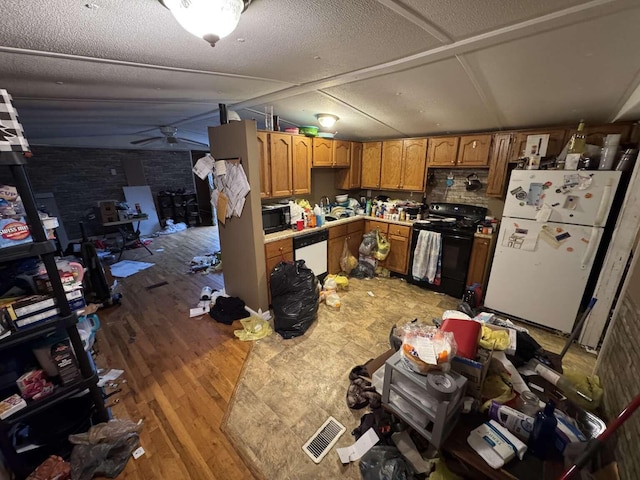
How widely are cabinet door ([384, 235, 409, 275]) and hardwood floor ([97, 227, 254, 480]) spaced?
2432 millimetres

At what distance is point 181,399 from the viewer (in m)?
1.93

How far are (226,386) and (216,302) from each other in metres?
1.19

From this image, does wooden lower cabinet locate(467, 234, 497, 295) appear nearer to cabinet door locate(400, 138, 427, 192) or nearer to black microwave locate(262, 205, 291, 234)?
cabinet door locate(400, 138, 427, 192)

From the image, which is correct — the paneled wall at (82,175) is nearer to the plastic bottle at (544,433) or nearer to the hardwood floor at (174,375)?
the hardwood floor at (174,375)

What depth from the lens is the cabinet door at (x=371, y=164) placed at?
4.06 metres

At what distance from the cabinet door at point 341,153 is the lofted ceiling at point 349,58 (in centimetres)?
110

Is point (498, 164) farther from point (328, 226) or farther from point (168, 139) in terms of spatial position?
point (168, 139)

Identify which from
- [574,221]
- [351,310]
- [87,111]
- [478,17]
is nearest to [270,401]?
[351,310]

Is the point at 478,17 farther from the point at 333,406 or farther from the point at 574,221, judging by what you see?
the point at 333,406

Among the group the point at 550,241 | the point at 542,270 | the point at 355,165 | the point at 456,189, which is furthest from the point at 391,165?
the point at 542,270

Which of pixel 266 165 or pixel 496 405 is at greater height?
pixel 266 165

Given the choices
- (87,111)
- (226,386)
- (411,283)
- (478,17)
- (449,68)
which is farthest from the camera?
(411,283)

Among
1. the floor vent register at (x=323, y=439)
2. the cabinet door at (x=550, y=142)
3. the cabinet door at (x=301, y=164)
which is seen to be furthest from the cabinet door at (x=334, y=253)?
the cabinet door at (x=550, y=142)

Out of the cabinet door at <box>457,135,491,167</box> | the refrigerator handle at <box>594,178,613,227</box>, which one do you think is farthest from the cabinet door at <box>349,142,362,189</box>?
the refrigerator handle at <box>594,178,613,227</box>
